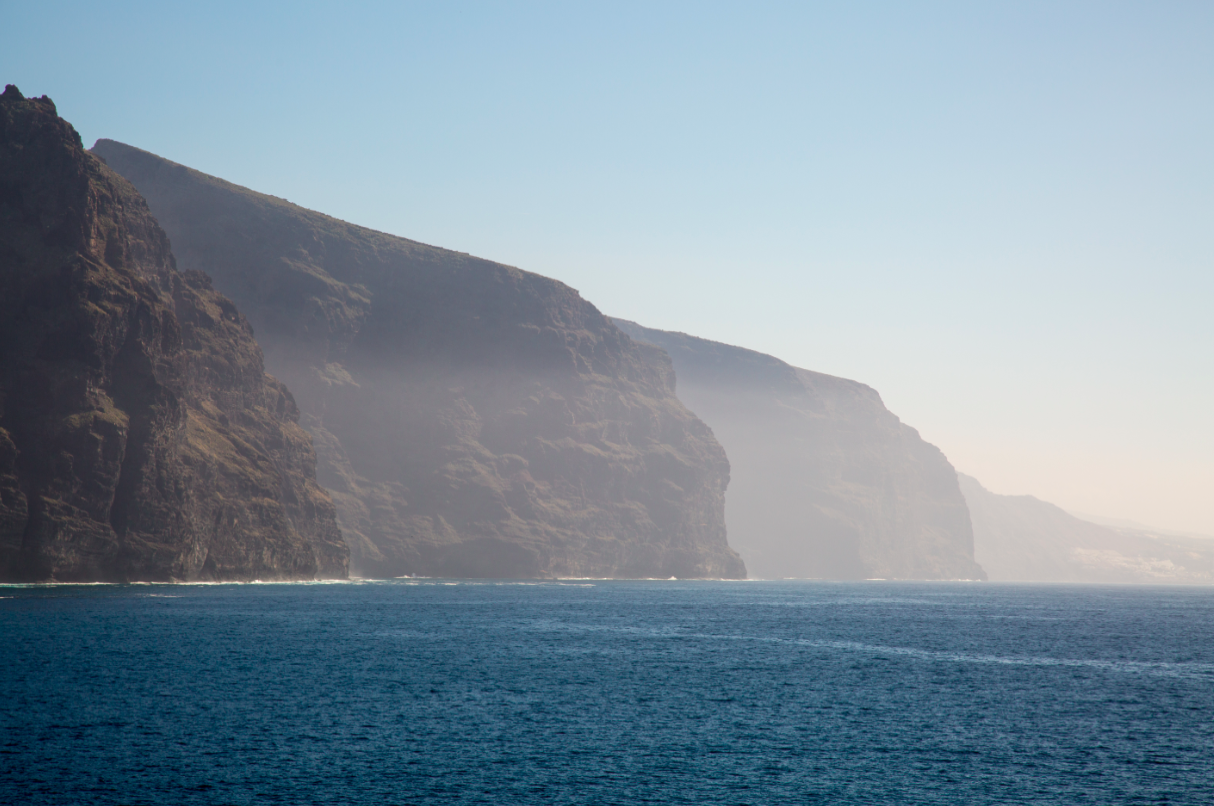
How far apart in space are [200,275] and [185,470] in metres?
70.9

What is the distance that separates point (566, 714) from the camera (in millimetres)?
50344

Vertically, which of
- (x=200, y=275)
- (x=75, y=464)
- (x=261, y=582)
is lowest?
(x=261, y=582)

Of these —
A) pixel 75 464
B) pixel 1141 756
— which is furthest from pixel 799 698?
pixel 75 464

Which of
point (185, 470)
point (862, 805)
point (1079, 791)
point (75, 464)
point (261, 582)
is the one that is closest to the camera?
point (862, 805)

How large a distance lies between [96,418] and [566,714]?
10183 centimetres

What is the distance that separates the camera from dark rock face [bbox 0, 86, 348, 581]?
11731cm

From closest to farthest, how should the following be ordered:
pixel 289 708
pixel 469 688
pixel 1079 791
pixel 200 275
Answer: pixel 1079 791, pixel 289 708, pixel 469 688, pixel 200 275

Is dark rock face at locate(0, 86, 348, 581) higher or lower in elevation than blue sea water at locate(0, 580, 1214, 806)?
higher

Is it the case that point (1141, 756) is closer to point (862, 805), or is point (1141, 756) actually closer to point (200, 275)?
point (862, 805)

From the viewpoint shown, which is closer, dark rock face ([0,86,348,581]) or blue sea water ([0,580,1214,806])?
blue sea water ([0,580,1214,806])

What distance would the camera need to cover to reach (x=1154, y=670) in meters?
74.7

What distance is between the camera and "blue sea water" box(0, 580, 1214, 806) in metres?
36.1

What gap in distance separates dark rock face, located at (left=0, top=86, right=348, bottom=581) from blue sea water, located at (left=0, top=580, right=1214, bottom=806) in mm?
23038

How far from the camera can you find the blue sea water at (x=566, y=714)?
118 feet
